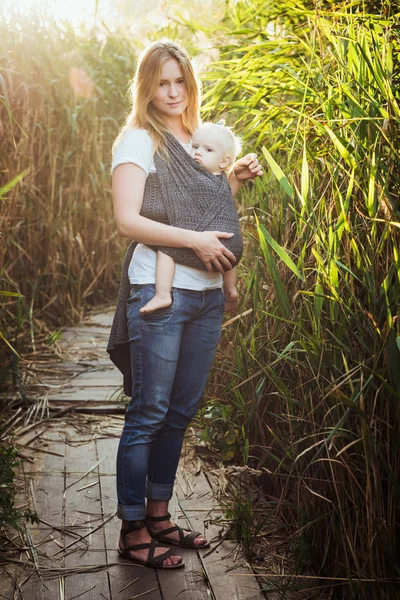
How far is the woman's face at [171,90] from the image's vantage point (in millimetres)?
2451

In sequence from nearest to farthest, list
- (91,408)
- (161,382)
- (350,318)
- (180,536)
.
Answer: (350,318), (161,382), (180,536), (91,408)

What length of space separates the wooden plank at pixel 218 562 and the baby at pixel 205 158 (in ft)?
2.72

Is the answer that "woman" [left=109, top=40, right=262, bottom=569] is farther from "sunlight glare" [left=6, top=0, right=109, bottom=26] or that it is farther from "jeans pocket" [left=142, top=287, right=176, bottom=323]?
"sunlight glare" [left=6, top=0, right=109, bottom=26]

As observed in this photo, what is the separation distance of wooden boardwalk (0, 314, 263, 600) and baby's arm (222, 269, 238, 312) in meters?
0.79

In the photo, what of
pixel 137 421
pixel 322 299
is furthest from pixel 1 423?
pixel 322 299

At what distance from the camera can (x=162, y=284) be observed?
2365 mm

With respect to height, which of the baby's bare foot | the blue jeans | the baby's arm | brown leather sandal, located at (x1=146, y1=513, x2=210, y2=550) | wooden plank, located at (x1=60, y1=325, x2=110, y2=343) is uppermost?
the baby's bare foot

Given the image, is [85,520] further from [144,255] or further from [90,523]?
[144,255]

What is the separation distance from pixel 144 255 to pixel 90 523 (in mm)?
1036

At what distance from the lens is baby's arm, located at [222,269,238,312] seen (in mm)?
2693

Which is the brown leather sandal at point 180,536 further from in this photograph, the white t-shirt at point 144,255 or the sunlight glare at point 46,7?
the sunlight glare at point 46,7

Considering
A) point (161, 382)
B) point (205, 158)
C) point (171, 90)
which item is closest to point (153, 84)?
point (171, 90)

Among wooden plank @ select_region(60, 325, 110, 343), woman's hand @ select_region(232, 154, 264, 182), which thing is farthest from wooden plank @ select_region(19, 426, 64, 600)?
wooden plank @ select_region(60, 325, 110, 343)

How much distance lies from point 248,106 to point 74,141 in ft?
11.3
